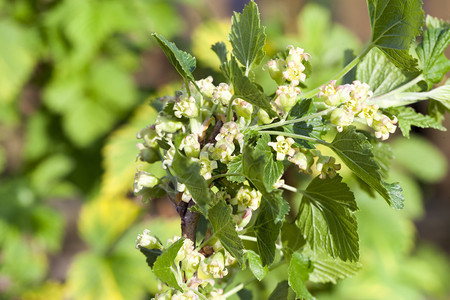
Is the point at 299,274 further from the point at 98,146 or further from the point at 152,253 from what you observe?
the point at 98,146

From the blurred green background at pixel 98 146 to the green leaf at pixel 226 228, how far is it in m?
0.79

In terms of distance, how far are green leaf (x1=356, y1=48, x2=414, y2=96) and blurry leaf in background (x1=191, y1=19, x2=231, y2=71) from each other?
3.32ft

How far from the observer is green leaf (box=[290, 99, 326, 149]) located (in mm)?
406

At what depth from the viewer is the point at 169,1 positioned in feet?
5.08

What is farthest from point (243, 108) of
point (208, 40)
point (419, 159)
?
point (419, 159)

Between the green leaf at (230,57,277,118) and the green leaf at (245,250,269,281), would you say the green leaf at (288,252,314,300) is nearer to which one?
the green leaf at (245,250,269,281)

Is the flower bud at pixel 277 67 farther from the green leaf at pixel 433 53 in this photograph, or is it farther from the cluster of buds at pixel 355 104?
the green leaf at pixel 433 53

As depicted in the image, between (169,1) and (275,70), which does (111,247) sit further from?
(275,70)

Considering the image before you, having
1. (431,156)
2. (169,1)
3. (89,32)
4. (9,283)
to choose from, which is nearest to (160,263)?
(9,283)

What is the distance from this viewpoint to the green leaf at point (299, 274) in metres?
0.41

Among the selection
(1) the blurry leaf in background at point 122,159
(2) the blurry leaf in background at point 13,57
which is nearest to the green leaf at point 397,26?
(1) the blurry leaf in background at point 122,159

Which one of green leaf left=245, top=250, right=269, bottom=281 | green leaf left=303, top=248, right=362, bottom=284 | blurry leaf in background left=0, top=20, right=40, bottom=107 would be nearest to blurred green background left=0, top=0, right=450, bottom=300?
blurry leaf in background left=0, top=20, right=40, bottom=107

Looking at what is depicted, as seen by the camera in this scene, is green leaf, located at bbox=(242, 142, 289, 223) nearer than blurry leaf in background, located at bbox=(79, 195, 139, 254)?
Yes

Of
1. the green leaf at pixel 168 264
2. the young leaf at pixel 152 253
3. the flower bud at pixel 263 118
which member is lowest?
the green leaf at pixel 168 264
